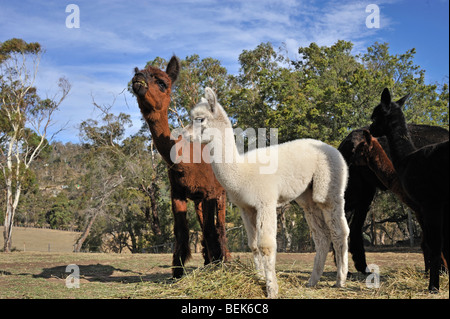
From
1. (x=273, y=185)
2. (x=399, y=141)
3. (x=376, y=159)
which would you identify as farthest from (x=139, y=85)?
(x=376, y=159)

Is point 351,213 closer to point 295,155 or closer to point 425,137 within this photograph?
point 425,137

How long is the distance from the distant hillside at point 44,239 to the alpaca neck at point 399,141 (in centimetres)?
3276

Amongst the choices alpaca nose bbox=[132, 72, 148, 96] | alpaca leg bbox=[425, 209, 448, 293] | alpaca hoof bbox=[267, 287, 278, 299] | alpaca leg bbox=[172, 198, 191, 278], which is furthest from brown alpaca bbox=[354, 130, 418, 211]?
alpaca nose bbox=[132, 72, 148, 96]

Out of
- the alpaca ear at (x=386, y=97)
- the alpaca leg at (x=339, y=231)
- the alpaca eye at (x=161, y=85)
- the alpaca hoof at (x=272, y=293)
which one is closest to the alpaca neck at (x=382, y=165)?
the alpaca leg at (x=339, y=231)

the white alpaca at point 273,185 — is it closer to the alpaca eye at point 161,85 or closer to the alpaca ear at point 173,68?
the alpaca eye at point 161,85

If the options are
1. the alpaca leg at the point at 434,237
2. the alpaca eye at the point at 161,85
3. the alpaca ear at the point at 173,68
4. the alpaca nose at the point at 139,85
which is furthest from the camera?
the alpaca ear at the point at 173,68

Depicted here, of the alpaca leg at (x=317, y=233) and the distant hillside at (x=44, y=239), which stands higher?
the alpaca leg at (x=317, y=233)

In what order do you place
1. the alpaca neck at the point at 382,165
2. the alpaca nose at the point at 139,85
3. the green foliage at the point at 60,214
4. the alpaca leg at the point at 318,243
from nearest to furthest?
the alpaca leg at the point at 318,243, the alpaca nose at the point at 139,85, the alpaca neck at the point at 382,165, the green foliage at the point at 60,214

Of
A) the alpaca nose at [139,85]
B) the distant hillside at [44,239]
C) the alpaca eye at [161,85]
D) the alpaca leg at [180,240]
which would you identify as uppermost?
the alpaca eye at [161,85]

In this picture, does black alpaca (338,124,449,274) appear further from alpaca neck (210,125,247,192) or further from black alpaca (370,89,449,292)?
alpaca neck (210,125,247,192)

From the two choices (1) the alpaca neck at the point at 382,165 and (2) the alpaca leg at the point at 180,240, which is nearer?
(1) the alpaca neck at the point at 382,165

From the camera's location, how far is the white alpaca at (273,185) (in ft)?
14.5
